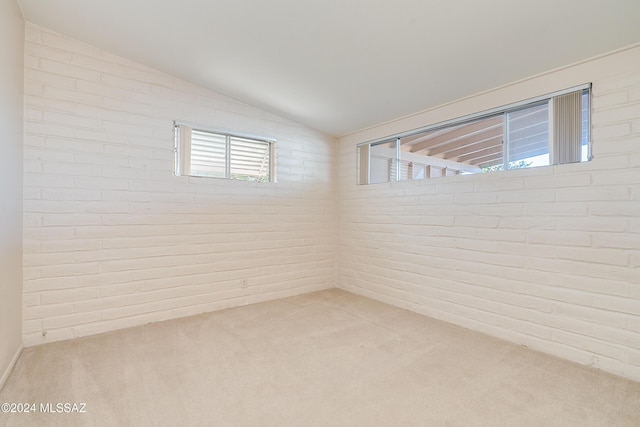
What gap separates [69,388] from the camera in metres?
1.92

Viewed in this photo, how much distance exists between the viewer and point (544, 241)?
2471 mm

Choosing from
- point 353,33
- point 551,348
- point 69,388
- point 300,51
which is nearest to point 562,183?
point 551,348

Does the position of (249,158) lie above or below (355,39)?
below

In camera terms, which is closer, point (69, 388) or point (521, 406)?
point (521, 406)

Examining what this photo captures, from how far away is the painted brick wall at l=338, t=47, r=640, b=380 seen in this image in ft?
6.91

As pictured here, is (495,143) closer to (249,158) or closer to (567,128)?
(567,128)

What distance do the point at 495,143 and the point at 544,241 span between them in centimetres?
104

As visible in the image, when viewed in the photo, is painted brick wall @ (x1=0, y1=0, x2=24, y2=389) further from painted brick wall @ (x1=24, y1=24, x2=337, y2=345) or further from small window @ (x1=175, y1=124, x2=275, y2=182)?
small window @ (x1=175, y1=124, x2=275, y2=182)

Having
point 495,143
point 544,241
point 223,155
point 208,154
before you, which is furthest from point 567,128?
point 208,154

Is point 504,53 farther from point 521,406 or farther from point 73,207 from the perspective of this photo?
point 73,207

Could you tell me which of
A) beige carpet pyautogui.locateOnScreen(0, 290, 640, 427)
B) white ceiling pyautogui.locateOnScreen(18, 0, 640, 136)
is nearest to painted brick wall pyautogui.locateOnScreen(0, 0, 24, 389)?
beige carpet pyautogui.locateOnScreen(0, 290, 640, 427)

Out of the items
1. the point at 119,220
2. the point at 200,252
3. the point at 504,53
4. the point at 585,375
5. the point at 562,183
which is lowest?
the point at 585,375

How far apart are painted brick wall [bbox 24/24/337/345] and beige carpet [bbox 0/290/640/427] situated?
368 millimetres

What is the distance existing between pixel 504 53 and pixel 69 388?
3949 millimetres
